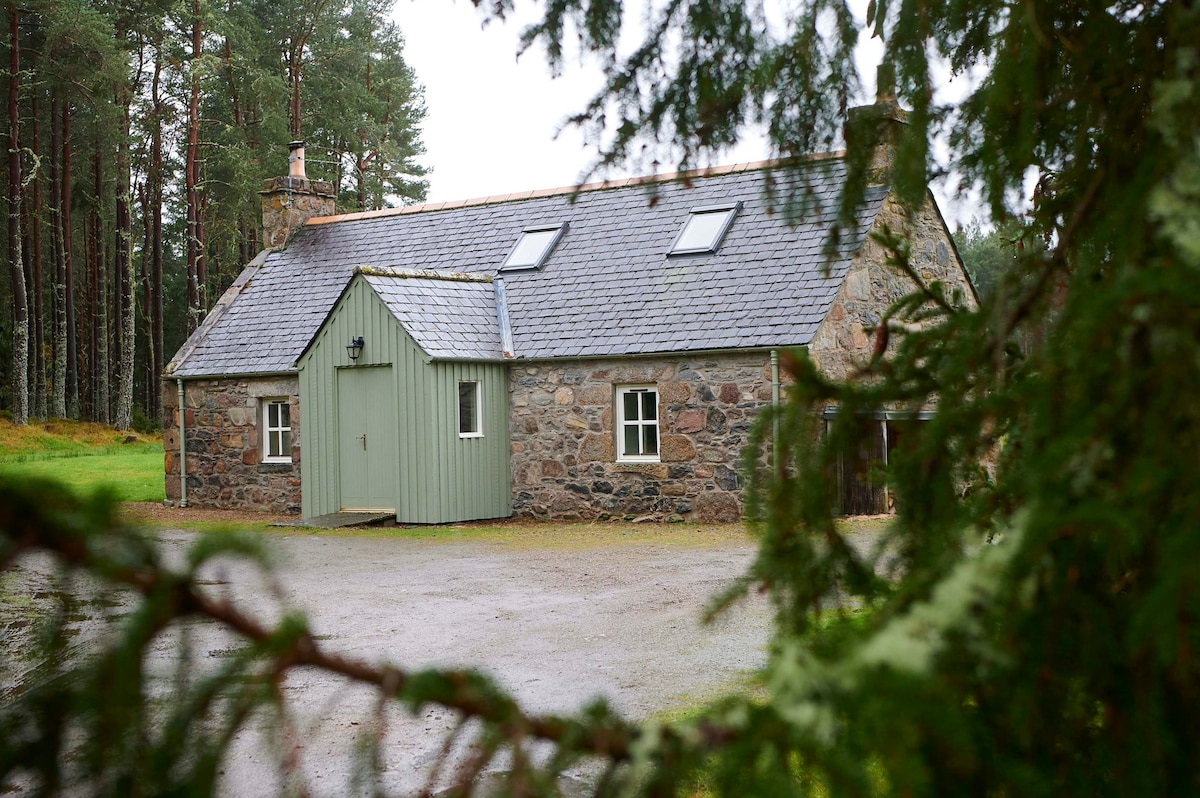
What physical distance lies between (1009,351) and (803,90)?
3.07 feet

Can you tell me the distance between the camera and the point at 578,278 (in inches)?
700

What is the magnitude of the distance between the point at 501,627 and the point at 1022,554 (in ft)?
23.8

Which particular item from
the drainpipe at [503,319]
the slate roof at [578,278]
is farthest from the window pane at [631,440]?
the drainpipe at [503,319]

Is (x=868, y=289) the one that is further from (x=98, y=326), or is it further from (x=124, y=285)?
(x=98, y=326)

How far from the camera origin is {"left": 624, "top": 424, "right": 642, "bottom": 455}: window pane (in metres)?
16.2

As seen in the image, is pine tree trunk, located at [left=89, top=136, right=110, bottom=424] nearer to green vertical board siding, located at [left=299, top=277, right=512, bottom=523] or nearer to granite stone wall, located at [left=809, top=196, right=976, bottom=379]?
green vertical board siding, located at [left=299, top=277, right=512, bottom=523]

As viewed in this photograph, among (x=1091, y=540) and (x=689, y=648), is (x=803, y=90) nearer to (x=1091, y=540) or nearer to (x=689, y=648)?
(x=1091, y=540)

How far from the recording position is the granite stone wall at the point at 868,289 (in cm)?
1516

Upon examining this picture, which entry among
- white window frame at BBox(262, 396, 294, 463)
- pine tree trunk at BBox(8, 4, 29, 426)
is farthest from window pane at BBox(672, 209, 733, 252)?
pine tree trunk at BBox(8, 4, 29, 426)

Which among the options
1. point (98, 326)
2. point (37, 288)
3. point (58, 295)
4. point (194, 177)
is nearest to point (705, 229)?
point (194, 177)

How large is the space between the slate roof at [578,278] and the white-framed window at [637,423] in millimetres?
690

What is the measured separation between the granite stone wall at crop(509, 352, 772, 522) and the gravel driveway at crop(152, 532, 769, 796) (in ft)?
5.51

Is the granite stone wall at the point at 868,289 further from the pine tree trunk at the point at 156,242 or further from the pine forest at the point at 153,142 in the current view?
Result: the pine tree trunk at the point at 156,242

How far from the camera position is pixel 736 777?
4.93 feet
